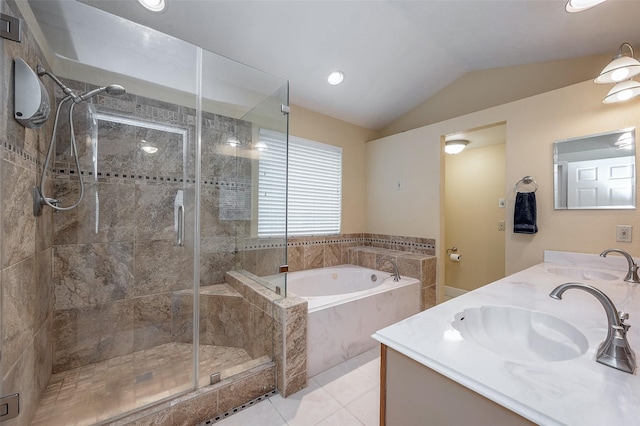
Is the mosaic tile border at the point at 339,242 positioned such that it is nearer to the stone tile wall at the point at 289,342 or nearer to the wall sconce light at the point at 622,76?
the stone tile wall at the point at 289,342

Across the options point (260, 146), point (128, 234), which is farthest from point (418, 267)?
point (128, 234)

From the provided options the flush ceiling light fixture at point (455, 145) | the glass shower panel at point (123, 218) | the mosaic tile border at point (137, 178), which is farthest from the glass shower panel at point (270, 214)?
the flush ceiling light fixture at point (455, 145)

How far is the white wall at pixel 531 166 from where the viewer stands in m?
1.94

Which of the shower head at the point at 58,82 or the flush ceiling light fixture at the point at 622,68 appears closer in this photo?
the shower head at the point at 58,82

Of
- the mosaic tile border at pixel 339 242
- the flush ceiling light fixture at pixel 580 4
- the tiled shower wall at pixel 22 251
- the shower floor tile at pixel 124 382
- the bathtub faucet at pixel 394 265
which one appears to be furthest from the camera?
the bathtub faucet at pixel 394 265

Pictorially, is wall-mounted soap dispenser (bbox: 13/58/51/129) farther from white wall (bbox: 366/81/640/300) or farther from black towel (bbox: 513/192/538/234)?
black towel (bbox: 513/192/538/234)

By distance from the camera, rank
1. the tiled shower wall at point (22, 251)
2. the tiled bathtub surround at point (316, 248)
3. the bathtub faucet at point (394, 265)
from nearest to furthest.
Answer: the tiled shower wall at point (22, 251), the tiled bathtub surround at point (316, 248), the bathtub faucet at point (394, 265)

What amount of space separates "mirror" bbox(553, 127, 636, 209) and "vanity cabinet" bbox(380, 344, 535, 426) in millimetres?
2231

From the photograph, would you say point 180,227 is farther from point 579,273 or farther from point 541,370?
point 579,273

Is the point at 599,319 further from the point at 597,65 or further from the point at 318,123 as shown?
the point at 318,123

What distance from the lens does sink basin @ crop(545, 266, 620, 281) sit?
182 centimetres

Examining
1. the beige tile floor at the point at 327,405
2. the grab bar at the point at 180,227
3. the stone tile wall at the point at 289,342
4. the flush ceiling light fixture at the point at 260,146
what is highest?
the flush ceiling light fixture at the point at 260,146

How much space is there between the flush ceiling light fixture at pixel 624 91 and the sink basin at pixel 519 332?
178cm

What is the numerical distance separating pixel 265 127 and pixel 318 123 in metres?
0.87
